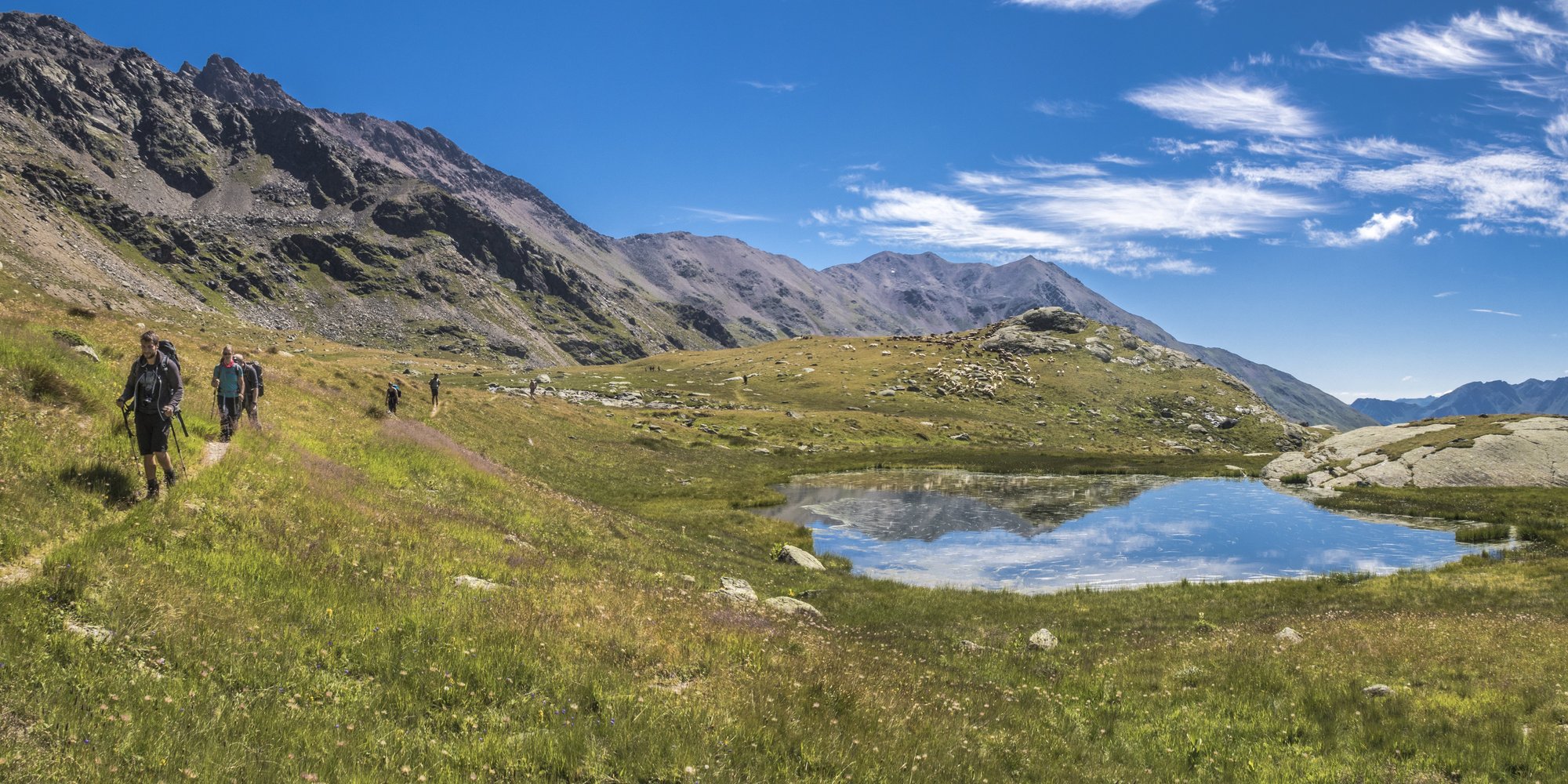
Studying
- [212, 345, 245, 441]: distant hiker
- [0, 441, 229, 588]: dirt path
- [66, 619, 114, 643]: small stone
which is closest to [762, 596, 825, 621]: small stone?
[66, 619, 114, 643]: small stone

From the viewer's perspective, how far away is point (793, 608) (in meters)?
20.6

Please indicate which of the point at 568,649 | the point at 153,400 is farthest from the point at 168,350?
the point at 568,649

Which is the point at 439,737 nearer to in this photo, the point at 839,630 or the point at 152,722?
the point at 152,722

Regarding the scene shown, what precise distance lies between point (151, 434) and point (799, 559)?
24103 millimetres

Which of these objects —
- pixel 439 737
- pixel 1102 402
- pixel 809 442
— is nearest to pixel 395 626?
pixel 439 737

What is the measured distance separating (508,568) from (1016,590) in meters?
23.2

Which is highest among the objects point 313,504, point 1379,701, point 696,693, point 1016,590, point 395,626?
point 313,504

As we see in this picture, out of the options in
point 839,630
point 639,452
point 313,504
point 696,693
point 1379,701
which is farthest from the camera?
point 639,452

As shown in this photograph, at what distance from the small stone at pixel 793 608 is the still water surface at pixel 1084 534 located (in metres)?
11.6

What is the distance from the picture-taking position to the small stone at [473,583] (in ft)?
42.7

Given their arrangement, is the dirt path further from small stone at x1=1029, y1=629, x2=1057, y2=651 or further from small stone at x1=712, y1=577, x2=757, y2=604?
small stone at x1=1029, y1=629, x2=1057, y2=651

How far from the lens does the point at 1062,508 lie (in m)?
55.0

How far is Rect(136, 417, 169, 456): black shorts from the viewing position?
12.8 metres

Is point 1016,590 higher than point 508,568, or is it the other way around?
point 508,568
